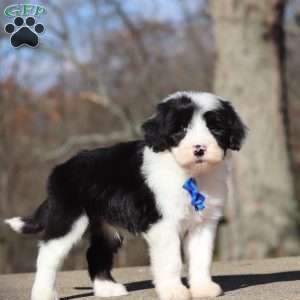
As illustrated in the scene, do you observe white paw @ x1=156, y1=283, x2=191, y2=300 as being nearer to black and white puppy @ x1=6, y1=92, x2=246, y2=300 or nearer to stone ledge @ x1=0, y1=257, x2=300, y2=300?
black and white puppy @ x1=6, y1=92, x2=246, y2=300

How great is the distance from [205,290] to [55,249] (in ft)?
3.94

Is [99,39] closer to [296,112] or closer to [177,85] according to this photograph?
[177,85]

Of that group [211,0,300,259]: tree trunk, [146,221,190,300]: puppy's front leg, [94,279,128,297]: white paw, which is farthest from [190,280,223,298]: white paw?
[211,0,300,259]: tree trunk

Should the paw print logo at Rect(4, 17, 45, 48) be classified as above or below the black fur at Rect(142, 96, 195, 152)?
above

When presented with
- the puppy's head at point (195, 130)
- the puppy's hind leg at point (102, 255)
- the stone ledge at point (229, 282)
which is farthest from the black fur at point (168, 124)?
the stone ledge at point (229, 282)

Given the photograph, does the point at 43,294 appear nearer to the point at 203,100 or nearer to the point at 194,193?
the point at 194,193

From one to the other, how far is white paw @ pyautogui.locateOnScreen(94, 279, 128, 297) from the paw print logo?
3.26m

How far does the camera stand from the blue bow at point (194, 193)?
6.41 metres

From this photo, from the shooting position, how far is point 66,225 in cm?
679

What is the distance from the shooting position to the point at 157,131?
21.1 feet

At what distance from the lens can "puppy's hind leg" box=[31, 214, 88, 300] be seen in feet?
22.2

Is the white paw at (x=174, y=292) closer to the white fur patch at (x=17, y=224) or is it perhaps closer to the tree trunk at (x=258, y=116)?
the white fur patch at (x=17, y=224)

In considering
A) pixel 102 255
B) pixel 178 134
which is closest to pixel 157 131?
pixel 178 134

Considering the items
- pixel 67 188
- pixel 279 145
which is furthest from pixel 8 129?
pixel 67 188
